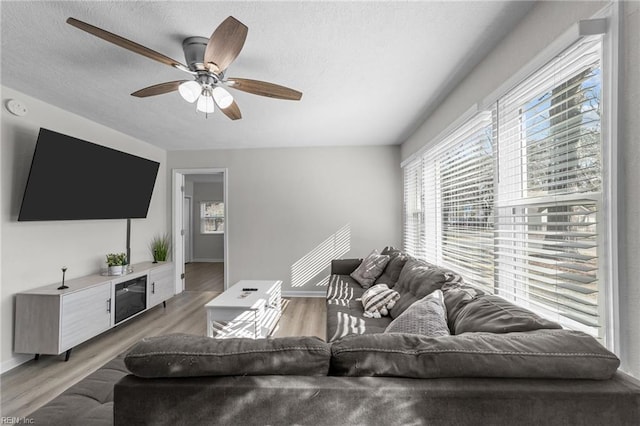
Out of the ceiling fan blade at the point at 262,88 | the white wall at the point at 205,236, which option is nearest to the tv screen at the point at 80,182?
the ceiling fan blade at the point at 262,88

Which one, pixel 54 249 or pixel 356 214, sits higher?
pixel 356 214

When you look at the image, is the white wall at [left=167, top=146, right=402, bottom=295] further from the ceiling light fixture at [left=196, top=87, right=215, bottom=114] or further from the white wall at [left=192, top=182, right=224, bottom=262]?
the white wall at [left=192, top=182, right=224, bottom=262]

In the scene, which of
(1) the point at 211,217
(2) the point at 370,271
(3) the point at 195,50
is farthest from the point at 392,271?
(1) the point at 211,217

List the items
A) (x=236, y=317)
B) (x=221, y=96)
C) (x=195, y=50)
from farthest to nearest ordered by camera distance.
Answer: (x=236, y=317) → (x=221, y=96) → (x=195, y=50)

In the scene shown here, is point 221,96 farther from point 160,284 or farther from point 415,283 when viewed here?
point 160,284

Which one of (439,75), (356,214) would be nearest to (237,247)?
(356,214)

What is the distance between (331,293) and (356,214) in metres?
2.00

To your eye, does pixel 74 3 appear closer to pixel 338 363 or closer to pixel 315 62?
pixel 315 62

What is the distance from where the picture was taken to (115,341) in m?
3.27

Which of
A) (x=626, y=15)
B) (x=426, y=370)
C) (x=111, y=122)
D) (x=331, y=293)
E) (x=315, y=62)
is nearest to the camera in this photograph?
(x=426, y=370)

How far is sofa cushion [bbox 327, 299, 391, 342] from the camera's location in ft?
7.30

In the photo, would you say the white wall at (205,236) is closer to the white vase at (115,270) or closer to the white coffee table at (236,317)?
the white vase at (115,270)

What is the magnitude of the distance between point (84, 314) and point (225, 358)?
111 inches

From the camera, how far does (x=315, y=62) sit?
2262 mm
